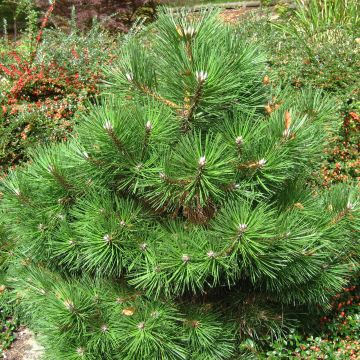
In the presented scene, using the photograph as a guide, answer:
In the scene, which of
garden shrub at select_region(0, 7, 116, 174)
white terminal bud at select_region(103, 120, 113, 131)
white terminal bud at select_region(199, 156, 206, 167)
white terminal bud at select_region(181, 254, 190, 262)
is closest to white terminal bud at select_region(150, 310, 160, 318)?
white terminal bud at select_region(181, 254, 190, 262)

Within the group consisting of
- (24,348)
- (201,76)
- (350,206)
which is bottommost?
(24,348)

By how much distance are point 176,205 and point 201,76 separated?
2.13 ft

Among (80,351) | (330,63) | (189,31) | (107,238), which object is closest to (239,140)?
(189,31)

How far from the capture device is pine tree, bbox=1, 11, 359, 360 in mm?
2309

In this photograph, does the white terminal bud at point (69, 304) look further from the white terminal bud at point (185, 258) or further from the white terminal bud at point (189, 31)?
the white terminal bud at point (189, 31)

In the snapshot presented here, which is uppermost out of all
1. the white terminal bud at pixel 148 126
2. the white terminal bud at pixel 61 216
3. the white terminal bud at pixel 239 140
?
the white terminal bud at pixel 148 126

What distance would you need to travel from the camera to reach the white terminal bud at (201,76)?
7.11 ft

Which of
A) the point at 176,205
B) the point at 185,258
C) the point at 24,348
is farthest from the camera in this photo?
the point at 24,348

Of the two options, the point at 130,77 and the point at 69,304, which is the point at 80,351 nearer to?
the point at 69,304

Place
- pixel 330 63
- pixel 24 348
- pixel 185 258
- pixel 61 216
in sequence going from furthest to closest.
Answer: pixel 330 63
pixel 24 348
pixel 61 216
pixel 185 258

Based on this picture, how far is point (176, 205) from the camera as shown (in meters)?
2.51

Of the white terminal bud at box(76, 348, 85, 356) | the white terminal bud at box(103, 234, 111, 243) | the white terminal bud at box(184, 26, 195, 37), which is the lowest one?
the white terminal bud at box(76, 348, 85, 356)

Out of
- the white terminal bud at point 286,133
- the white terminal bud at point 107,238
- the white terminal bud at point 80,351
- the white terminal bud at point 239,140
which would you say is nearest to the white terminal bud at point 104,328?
the white terminal bud at point 80,351

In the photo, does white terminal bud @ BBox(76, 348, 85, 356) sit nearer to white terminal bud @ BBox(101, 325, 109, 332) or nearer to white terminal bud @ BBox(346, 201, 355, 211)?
white terminal bud @ BBox(101, 325, 109, 332)
